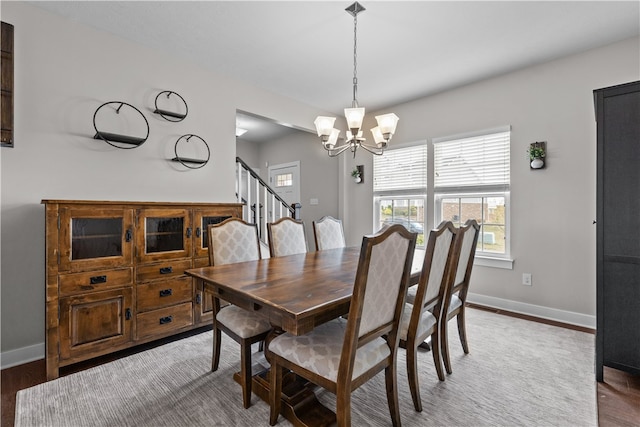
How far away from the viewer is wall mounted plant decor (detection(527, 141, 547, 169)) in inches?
125

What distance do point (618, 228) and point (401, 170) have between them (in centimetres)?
258

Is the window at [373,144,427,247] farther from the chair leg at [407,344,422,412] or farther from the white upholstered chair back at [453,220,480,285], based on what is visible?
the chair leg at [407,344,422,412]

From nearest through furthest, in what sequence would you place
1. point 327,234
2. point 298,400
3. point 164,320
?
1. point 298,400
2. point 164,320
3. point 327,234

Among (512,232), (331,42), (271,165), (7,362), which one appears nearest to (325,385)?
(7,362)

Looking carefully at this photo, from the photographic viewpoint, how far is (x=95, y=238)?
2.28 metres

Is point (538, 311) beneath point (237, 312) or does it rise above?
beneath

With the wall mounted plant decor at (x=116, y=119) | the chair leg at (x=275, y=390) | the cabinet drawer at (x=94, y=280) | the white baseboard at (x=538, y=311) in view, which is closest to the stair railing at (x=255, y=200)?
the wall mounted plant decor at (x=116, y=119)

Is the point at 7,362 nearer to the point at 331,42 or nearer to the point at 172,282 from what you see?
the point at 172,282

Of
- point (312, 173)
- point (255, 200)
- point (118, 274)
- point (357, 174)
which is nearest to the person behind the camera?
point (118, 274)

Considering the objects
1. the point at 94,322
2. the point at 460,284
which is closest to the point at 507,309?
the point at 460,284

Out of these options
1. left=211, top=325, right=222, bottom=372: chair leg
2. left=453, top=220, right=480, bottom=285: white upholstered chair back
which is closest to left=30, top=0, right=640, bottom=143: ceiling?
left=453, top=220, right=480, bottom=285: white upholstered chair back

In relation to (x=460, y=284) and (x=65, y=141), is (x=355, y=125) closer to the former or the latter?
(x=460, y=284)

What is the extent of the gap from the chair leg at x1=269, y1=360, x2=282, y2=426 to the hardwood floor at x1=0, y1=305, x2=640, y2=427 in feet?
4.55

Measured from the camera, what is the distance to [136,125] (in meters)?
2.85
